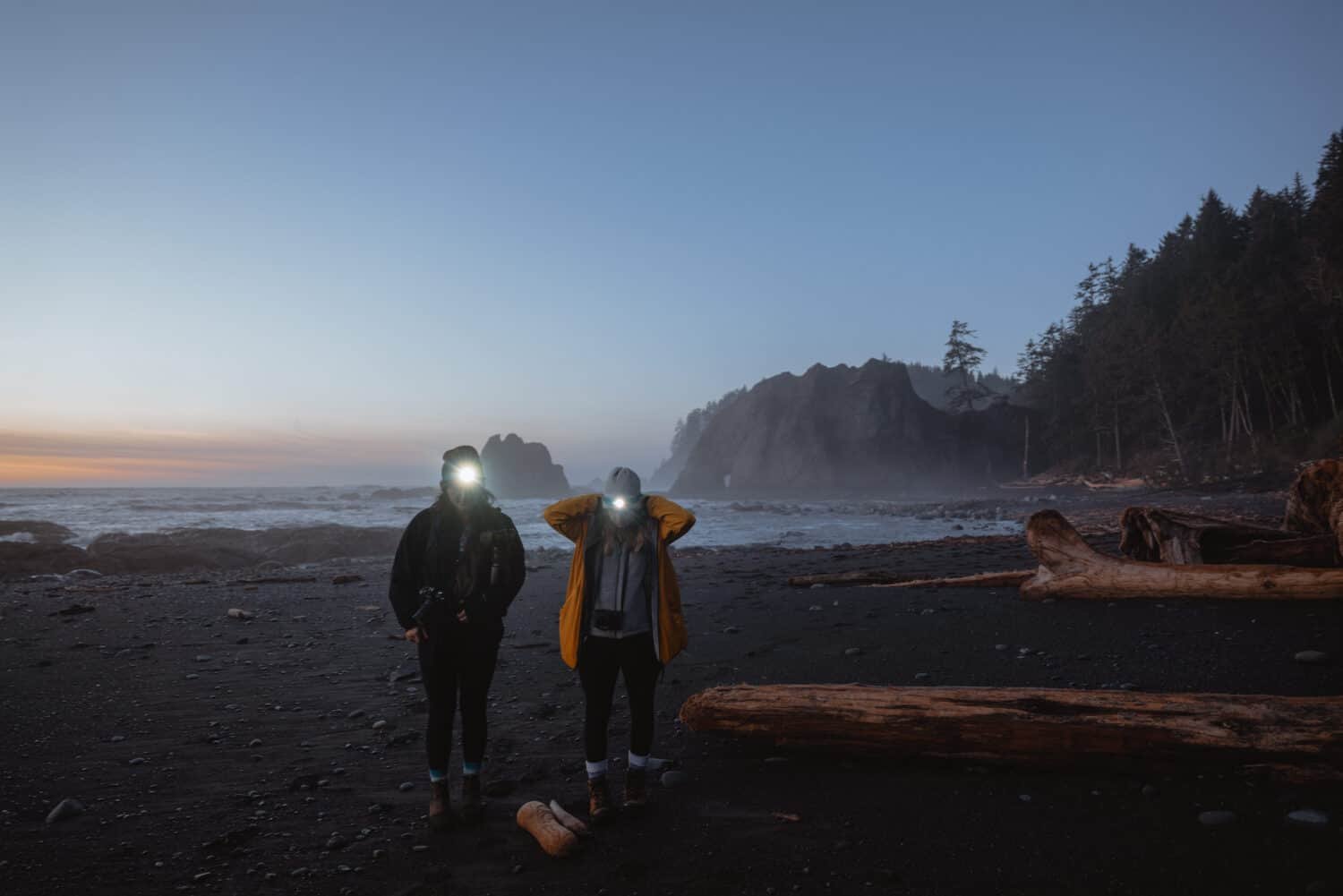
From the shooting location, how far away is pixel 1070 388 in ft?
226

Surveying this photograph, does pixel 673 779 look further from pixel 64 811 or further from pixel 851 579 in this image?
pixel 851 579

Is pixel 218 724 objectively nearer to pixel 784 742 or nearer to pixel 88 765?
pixel 88 765

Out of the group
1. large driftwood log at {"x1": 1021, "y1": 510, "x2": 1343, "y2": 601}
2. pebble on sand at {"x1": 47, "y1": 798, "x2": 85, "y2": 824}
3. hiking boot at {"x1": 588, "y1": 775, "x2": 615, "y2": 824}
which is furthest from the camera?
large driftwood log at {"x1": 1021, "y1": 510, "x2": 1343, "y2": 601}

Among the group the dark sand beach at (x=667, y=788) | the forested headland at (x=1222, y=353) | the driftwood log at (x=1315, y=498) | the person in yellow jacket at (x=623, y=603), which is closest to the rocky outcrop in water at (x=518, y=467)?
the forested headland at (x=1222, y=353)

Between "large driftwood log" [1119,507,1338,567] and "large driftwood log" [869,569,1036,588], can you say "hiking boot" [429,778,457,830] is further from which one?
"large driftwood log" [1119,507,1338,567]

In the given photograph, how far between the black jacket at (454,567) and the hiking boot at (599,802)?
3.97ft

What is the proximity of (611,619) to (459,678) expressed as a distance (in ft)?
3.71

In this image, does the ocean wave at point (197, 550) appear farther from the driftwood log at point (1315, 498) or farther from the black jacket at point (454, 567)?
the driftwood log at point (1315, 498)

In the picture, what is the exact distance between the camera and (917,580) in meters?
10.4

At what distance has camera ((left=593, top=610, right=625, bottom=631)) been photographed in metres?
4.10

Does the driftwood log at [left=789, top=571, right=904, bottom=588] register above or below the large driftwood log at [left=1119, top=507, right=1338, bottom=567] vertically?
below

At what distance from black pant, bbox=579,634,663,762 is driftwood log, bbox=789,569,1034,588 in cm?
714

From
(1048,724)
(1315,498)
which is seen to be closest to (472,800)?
(1048,724)

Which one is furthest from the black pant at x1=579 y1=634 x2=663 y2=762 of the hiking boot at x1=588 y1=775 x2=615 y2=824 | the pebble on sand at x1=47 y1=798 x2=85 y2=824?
the pebble on sand at x1=47 y1=798 x2=85 y2=824
